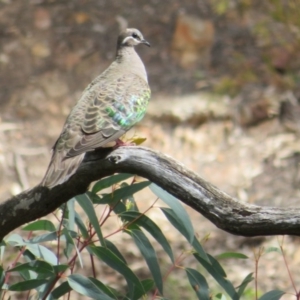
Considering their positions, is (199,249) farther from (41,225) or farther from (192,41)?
(192,41)

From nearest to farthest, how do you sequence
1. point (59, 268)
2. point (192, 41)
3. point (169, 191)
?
1. point (169, 191)
2. point (59, 268)
3. point (192, 41)

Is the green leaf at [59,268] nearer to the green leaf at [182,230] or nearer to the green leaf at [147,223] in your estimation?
the green leaf at [147,223]

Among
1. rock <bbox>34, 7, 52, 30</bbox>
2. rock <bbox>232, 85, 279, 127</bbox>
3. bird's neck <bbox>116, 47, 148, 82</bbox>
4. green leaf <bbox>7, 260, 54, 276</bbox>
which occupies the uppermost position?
rock <bbox>34, 7, 52, 30</bbox>

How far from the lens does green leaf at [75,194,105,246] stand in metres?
3.05

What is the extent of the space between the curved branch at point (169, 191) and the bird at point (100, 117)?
6 cm

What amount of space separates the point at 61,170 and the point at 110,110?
0.65 meters

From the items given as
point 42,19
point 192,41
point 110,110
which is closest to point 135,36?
point 110,110

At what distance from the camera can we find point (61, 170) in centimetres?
316

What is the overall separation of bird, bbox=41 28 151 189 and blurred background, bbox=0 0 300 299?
2.28 meters

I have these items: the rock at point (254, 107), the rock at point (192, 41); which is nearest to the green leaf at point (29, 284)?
the rock at point (254, 107)

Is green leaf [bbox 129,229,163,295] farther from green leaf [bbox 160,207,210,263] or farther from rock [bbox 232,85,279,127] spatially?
rock [bbox 232,85,279,127]

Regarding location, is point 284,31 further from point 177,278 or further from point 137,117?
point 137,117

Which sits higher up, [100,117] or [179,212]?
[100,117]

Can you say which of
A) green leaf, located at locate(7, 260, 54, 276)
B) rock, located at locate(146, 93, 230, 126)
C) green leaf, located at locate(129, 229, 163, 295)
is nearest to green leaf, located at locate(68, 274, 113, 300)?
green leaf, located at locate(7, 260, 54, 276)
